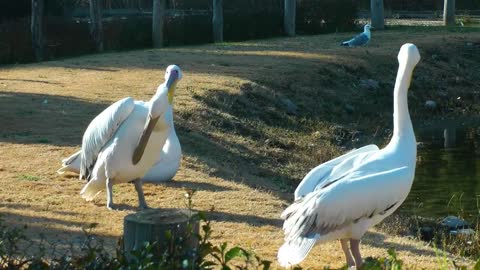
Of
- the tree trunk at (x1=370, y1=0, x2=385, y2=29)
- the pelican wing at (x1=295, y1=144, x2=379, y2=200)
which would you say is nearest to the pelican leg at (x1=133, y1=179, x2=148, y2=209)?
the pelican wing at (x1=295, y1=144, x2=379, y2=200)

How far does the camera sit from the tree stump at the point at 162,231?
406 centimetres

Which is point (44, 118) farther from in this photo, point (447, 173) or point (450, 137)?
point (450, 137)

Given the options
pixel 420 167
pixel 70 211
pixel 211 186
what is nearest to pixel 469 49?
pixel 420 167

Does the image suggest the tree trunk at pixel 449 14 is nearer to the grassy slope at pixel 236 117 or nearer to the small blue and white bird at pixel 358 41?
the grassy slope at pixel 236 117

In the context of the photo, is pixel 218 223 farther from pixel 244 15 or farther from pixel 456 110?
pixel 244 15

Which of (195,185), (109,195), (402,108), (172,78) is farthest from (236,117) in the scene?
(402,108)

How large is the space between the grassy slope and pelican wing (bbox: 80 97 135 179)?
31 centimetres

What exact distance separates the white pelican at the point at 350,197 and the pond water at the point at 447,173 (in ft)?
11.7

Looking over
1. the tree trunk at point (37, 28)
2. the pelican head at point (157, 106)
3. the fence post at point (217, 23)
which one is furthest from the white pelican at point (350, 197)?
the fence post at point (217, 23)

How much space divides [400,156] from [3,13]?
19668mm

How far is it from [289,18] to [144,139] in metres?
18.4

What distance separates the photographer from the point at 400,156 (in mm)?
5832

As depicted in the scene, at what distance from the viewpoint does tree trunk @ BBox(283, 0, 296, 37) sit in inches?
981

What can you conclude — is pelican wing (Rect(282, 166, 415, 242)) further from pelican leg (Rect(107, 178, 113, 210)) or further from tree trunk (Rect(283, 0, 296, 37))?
tree trunk (Rect(283, 0, 296, 37))
